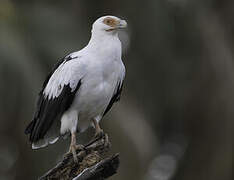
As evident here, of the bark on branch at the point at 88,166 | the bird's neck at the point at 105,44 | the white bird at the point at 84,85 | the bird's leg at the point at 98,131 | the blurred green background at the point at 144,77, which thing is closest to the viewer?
Answer: the bark on branch at the point at 88,166

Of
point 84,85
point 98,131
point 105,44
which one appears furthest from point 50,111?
point 105,44

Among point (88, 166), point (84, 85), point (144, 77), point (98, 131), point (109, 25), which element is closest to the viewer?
point (88, 166)

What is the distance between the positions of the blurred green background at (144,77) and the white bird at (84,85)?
516 cm

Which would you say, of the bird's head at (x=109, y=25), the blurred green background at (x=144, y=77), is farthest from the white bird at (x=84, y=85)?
the blurred green background at (x=144, y=77)

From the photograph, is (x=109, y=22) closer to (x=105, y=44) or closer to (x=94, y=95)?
(x=105, y=44)

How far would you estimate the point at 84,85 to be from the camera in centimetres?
1155

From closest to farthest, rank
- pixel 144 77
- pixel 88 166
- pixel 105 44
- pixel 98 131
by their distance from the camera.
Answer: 1. pixel 88 166
2. pixel 105 44
3. pixel 98 131
4. pixel 144 77

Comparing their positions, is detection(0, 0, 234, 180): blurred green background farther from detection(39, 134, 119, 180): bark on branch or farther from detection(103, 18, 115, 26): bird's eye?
detection(39, 134, 119, 180): bark on branch

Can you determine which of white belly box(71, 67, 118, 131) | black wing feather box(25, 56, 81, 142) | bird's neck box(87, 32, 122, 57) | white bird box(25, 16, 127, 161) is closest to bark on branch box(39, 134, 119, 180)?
white bird box(25, 16, 127, 161)

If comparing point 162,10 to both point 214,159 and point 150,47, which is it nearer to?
point 150,47

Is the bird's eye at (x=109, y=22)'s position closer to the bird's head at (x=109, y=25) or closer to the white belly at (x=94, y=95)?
the bird's head at (x=109, y=25)

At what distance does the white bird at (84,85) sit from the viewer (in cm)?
1150

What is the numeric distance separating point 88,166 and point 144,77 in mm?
10644

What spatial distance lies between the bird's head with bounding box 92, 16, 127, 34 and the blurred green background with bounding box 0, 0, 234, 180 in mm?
5441
